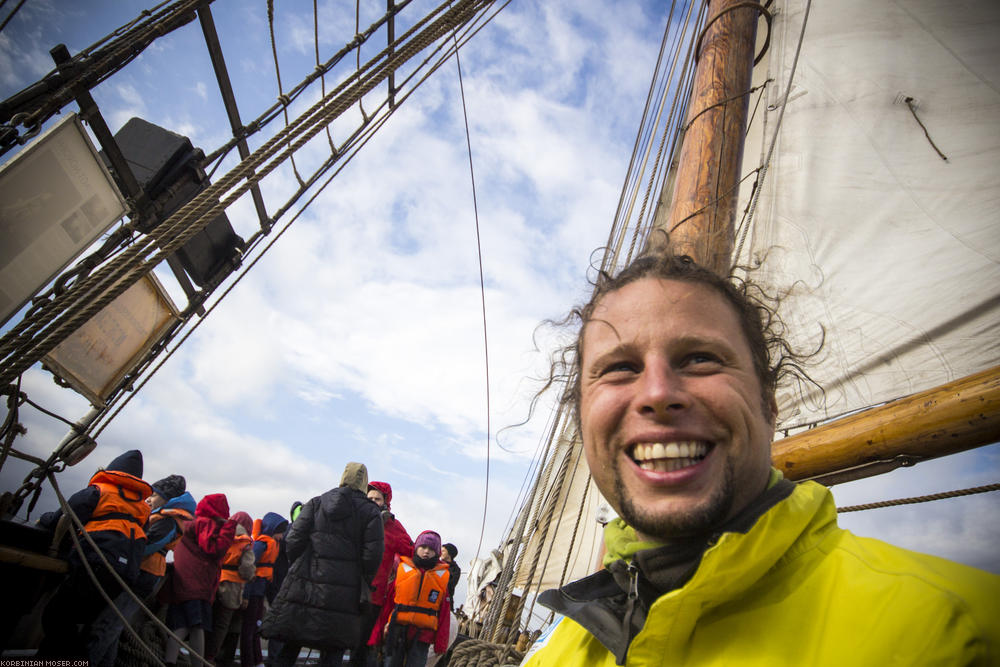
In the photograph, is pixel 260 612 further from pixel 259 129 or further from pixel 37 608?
pixel 259 129

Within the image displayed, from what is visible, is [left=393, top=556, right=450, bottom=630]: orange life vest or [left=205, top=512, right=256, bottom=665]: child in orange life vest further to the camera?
[left=393, top=556, right=450, bottom=630]: orange life vest

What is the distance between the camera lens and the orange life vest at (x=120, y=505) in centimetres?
289

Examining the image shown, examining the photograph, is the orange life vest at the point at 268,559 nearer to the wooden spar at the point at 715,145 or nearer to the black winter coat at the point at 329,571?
the black winter coat at the point at 329,571

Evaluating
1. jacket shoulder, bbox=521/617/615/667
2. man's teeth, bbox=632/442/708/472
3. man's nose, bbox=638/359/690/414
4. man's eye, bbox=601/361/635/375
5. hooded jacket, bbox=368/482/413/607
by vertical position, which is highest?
hooded jacket, bbox=368/482/413/607

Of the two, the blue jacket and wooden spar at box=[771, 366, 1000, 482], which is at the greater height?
wooden spar at box=[771, 366, 1000, 482]

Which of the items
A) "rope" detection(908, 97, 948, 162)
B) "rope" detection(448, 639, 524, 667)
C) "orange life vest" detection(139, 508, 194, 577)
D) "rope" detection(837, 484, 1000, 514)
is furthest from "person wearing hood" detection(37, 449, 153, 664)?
"rope" detection(908, 97, 948, 162)

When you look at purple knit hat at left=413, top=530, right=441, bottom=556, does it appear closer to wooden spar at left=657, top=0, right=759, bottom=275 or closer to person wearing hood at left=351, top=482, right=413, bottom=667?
person wearing hood at left=351, top=482, right=413, bottom=667

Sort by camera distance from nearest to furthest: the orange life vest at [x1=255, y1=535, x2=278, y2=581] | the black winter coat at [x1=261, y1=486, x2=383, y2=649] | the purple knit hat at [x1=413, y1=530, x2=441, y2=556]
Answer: the black winter coat at [x1=261, y1=486, x2=383, y2=649]
the purple knit hat at [x1=413, y1=530, x2=441, y2=556]
the orange life vest at [x1=255, y1=535, x2=278, y2=581]

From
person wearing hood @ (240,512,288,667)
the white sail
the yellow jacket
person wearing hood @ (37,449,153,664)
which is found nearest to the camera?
the yellow jacket

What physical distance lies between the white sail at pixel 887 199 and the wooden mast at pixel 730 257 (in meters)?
0.60

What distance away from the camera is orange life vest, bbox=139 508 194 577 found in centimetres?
335

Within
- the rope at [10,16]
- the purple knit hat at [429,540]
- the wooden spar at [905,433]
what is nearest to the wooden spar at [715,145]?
the wooden spar at [905,433]

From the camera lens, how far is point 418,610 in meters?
4.44

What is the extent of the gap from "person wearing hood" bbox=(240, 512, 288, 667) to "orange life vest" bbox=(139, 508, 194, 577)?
1.51m
